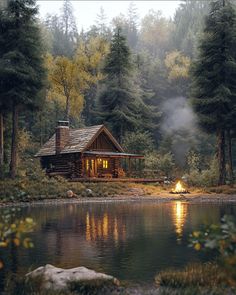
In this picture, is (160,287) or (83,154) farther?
(83,154)

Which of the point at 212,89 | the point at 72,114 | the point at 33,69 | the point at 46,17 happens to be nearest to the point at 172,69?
the point at 72,114

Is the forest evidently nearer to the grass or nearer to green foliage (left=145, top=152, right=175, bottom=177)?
green foliage (left=145, top=152, right=175, bottom=177)

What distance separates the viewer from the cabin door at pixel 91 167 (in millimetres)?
48938

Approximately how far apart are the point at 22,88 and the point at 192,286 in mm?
32655

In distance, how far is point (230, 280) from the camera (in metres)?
4.95

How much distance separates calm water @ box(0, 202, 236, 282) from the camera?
1156 centimetres

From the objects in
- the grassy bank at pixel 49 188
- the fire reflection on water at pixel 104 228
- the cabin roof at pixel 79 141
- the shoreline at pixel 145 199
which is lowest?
the fire reflection on water at pixel 104 228

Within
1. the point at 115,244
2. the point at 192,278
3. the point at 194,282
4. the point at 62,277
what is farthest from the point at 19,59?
the point at 194,282

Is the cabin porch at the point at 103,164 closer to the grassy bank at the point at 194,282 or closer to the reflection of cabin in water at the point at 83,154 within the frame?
the reflection of cabin in water at the point at 83,154

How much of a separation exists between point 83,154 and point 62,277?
38.8 meters

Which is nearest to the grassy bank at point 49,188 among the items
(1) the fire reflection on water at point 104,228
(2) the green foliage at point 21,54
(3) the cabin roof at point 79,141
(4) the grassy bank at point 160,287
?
(2) the green foliage at point 21,54

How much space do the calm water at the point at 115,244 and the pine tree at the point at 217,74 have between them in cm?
1870

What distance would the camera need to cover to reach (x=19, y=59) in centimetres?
3919

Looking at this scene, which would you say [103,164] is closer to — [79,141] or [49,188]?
[79,141]
